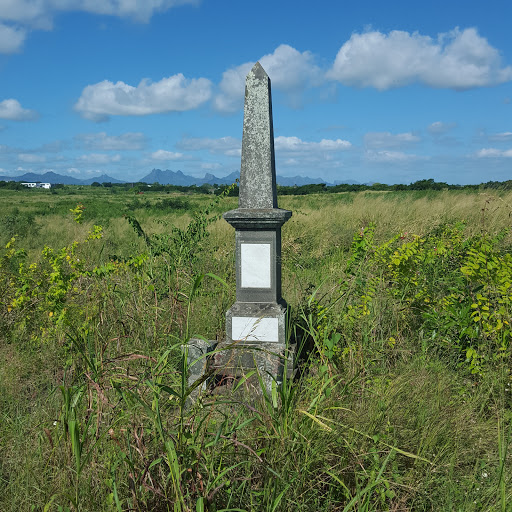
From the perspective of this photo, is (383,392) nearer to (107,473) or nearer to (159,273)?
(107,473)

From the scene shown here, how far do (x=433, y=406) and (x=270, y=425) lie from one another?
1.04 m

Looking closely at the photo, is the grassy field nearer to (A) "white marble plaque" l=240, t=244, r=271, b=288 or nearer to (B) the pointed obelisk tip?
(A) "white marble plaque" l=240, t=244, r=271, b=288

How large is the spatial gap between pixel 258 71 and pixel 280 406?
2976 millimetres

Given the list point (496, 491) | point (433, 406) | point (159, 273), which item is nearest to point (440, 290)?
point (433, 406)

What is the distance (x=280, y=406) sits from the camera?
209 centimetres

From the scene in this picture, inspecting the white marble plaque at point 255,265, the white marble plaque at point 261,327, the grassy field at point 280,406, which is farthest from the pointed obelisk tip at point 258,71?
the white marble plaque at point 261,327

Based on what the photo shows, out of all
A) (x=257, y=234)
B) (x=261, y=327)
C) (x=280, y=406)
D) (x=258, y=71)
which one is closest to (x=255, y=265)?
(x=257, y=234)

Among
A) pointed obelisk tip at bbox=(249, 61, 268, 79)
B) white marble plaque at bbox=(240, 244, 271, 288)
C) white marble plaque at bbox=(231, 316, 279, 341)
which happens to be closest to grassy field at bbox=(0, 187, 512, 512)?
white marble plaque at bbox=(231, 316, 279, 341)

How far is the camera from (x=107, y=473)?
72.3 inches

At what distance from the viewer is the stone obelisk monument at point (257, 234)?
3.92 metres

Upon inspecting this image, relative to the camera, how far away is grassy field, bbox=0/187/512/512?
71.3 inches

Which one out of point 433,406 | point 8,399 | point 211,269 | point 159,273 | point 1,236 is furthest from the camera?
point 1,236

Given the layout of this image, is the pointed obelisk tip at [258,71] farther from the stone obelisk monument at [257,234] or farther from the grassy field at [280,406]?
the grassy field at [280,406]

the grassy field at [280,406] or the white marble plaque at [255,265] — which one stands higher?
the white marble plaque at [255,265]
